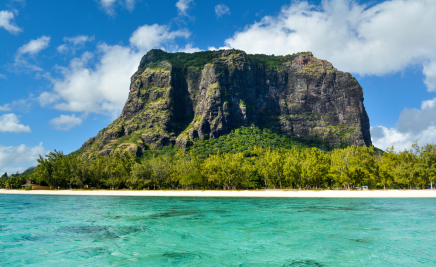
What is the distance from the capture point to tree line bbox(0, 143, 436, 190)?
73.1 metres

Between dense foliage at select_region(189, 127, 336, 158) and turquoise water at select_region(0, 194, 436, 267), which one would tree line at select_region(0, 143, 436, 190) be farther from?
dense foliage at select_region(189, 127, 336, 158)

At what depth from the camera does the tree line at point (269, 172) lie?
240 feet

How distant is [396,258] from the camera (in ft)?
49.5

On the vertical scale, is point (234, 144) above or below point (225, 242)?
above

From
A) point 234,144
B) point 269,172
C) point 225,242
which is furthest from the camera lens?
point 234,144

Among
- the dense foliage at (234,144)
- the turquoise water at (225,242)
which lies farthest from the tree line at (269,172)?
the dense foliage at (234,144)

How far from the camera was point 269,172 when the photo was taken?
281ft

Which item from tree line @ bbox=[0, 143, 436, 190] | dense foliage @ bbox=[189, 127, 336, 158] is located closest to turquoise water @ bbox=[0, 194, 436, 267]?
tree line @ bbox=[0, 143, 436, 190]

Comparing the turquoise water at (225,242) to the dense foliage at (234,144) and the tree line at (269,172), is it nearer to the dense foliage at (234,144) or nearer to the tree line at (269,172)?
the tree line at (269,172)

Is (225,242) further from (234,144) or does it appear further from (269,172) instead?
(234,144)

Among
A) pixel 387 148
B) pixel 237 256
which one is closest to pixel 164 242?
pixel 237 256

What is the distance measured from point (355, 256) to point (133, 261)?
42.2ft

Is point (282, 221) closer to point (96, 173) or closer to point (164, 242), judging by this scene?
point (164, 242)

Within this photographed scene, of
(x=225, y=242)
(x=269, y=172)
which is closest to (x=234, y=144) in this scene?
(x=269, y=172)
